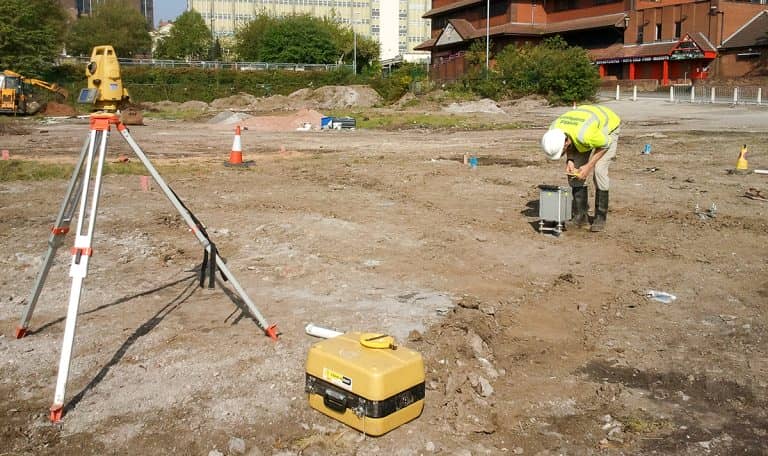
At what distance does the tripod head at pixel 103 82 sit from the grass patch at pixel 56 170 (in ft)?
30.5

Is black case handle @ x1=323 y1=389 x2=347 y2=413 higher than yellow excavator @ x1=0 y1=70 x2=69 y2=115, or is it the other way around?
yellow excavator @ x1=0 y1=70 x2=69 y2=115

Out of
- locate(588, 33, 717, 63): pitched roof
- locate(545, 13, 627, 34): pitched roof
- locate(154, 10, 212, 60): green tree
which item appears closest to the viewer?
locate(588, 33, 717, 63): pitched roof

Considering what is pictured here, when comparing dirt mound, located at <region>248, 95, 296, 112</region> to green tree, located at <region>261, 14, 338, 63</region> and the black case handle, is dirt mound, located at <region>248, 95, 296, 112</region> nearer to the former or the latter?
green tree, located at <region>261, 14, 338, 63</region>

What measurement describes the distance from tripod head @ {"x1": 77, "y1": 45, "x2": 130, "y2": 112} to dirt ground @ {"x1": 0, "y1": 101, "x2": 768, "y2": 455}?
1709 mm

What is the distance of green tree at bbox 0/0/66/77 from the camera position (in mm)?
55625

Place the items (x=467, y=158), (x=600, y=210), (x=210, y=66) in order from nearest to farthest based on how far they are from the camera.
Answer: (x=600, y=210), (x=467, y=158), (x=210, y=66)

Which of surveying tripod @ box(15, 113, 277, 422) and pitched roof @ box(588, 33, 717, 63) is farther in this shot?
Result: pitched roof @ box(588, 33, 717, 63)

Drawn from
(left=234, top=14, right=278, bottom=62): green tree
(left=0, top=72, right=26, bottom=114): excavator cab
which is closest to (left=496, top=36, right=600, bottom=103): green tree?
(left=0, top=72, right=26, bottom=114): excavator cab

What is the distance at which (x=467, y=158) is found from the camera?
53.1 ft

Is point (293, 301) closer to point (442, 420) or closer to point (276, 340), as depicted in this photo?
point (276, 340)

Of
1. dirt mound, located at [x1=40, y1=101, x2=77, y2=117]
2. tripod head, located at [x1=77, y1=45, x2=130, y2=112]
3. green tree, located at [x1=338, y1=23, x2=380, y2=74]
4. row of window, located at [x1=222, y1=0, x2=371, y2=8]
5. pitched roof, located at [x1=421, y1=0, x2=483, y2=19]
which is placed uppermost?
row of window, located at [x1=222, y1=0, x2=371, y2=8]

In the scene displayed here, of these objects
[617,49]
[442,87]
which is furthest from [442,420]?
[617,49]

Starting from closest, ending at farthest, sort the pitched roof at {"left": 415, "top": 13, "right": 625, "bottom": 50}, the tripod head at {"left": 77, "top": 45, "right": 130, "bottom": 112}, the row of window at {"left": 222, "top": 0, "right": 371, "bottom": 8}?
the tripod head at {"left": 77, "top": 45, "right": 130, "bottom": 112} → the pitched roof at {"left": 415, "top": 13, "right": 625, "bottom": 50} → the row of window at {"left": 222, "top": 0, "right": 371, "bottom": 8}

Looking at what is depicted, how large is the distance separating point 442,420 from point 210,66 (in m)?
71.1
